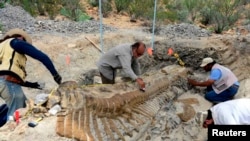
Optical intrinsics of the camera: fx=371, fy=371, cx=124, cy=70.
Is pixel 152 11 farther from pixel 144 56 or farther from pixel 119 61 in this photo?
pixel 119 61

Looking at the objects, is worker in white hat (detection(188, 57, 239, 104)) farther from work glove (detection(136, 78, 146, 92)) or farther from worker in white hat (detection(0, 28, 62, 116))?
worker in white hat (detection(0, 28, 62, 116))

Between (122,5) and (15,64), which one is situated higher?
(122,5)

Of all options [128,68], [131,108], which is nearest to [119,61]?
[128,68]

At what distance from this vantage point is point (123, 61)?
20.5ft

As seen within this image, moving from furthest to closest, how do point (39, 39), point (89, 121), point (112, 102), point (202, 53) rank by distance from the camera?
point (39, 39) < point (202, 53) < point (112, 102) < point (89, 121)

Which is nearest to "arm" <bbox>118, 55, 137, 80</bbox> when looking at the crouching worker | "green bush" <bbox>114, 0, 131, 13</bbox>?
the crouching worker

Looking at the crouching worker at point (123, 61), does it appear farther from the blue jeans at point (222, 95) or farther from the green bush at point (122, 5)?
the green bush at point (122, 5)

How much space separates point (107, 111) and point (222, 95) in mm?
2825

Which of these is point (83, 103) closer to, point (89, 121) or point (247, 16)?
point (89, 121)

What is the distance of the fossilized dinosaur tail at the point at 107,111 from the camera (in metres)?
4.57

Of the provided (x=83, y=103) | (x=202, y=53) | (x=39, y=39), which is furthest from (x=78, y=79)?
(x=83, y=103)

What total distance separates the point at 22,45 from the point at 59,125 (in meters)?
1.22

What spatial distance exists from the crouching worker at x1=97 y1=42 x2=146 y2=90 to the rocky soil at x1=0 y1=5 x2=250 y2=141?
→ 0.84m

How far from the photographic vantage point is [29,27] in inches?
420
